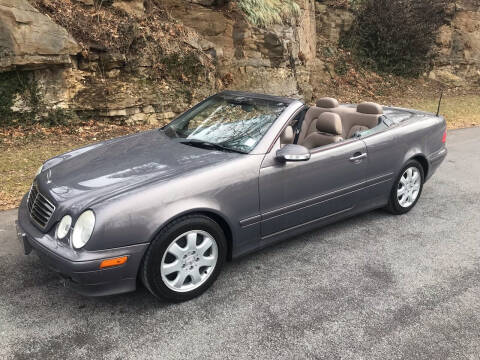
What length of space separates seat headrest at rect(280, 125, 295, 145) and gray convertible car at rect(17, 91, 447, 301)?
0.04 feet

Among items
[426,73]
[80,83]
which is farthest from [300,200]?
[426,73]

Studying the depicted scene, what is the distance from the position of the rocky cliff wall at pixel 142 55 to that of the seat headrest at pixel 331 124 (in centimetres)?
501

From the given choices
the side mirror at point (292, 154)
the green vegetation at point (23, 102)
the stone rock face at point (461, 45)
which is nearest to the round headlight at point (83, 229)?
the side mirror at point (292, 154)

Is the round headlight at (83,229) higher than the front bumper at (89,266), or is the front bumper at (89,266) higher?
the round headlight at (83,229)

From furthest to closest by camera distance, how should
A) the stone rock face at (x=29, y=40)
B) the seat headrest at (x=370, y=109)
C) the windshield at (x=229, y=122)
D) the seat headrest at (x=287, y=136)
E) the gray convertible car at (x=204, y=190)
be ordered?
the stone rock face at (x=29, y=40)
the seat headrest at (x=370, y=109)
the seat headrest at (x=287, y=136)
the windshield at (x=229, y=122)
the gray convertible car at (x=204, y=190)

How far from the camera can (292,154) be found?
3525mm

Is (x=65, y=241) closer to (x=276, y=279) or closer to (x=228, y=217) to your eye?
(x=228, y=217)

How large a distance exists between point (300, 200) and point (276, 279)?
27.6 inches

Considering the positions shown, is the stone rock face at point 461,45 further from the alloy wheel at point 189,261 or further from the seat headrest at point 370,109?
the alloy wheel at point 189,261

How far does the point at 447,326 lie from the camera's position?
9.73 feet

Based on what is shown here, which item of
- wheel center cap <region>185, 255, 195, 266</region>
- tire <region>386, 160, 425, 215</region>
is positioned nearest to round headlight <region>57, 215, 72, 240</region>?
wheel center cap <region>185, 255, 195, 266</region>

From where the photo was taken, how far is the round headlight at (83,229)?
2.80 metres

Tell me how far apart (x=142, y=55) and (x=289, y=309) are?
6955 millimetres

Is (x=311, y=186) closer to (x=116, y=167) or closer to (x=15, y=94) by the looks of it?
(x=116, y=167)
